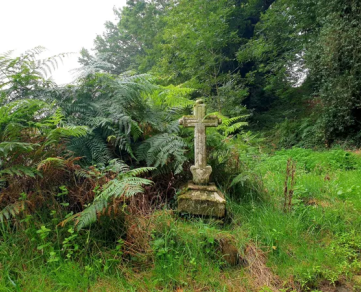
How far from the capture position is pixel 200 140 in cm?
281

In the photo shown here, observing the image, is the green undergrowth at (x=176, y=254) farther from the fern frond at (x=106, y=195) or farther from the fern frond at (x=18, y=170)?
the fern frond at (x=18, y=170)

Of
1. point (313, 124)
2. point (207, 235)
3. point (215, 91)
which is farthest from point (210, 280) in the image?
point (215, 91)

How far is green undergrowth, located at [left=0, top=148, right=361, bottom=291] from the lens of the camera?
5.79 feet

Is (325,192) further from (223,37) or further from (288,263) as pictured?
(223,37)

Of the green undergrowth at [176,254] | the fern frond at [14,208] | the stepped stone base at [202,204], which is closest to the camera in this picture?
the green undergrowth at [176,254]

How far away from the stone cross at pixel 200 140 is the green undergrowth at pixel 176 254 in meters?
0.53

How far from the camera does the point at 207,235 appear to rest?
82.4 inches

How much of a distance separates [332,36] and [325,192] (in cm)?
628

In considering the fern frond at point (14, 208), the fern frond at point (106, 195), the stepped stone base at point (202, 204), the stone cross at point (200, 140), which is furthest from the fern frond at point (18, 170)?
the stone cross at point (200, 140)

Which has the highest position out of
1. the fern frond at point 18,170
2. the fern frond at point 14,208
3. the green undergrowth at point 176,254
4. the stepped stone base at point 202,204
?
the fern frond at point 18,170

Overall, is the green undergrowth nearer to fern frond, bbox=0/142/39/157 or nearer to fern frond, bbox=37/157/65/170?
fern frond, bbox=37/157/65/170

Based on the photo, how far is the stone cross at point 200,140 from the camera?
274 centimetres

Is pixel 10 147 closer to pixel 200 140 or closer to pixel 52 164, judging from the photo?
pixel 52 164

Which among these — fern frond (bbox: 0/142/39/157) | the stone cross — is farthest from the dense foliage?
the stone cross
